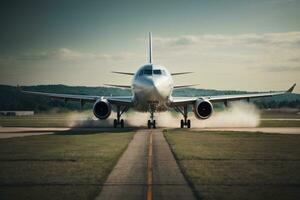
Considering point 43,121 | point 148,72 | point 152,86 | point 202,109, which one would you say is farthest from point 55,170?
point 43,121

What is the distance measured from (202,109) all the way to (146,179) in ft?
81.1

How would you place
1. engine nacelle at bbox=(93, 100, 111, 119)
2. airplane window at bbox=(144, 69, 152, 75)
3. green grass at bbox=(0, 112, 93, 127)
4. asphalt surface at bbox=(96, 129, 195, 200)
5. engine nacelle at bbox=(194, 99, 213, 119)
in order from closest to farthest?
asphalt surface at bbox=(96, 129, 195, 200) < airplane window at bbox=(144, 69, 152, 75) < engine nacelle at bbox=(93, 100, 111, 119) < engine nacelle at bbox=(194, 99, 213, 119) < green grass at bbox=(0, 112, 93, 127)

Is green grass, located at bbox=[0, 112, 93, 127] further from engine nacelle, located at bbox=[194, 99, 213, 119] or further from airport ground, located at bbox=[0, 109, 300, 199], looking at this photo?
airport ground, located at bbox=[0, 109, 300, 199]

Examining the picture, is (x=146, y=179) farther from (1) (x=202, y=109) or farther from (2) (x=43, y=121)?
(2) (x=43, y=121)

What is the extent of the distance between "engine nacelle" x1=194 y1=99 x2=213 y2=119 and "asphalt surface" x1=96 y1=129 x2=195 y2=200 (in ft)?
59.7

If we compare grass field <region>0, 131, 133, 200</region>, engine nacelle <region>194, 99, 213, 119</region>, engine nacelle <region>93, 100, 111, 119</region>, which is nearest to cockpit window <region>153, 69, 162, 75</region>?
engine nacelle <region>194, 99, 213, 119</region>

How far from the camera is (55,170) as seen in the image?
13.7 meters

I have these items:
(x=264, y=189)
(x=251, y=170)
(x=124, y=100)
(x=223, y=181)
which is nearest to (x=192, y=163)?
(x=251, y=170)

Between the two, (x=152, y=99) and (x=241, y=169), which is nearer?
(x=241, y=169)

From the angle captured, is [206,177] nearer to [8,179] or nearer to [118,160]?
[118,160]

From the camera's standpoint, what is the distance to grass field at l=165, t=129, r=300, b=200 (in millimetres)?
10383

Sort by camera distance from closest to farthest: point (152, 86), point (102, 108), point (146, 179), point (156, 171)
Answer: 1. point (146, 179)
2. point (156, 171)
3. point (152, 86)
4. point (102, 108)

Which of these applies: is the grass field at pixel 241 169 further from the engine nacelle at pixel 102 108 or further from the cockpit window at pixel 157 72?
the engine nacelle at pixel 102 108

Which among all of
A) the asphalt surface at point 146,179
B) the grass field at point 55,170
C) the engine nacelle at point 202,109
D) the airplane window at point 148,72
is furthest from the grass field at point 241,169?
the engine nacelle at point 202,109
